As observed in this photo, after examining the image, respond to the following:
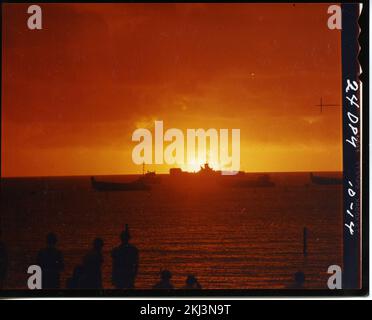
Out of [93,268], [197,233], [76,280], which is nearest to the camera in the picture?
[76,280]

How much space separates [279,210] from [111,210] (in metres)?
16.6

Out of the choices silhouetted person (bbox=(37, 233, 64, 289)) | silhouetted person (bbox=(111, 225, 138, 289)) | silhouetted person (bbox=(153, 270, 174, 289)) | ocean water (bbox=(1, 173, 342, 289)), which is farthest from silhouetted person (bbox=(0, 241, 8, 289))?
ocean water (bbox=(1, 173, 342, 289))

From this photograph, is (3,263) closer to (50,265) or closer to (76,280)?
(50,265)

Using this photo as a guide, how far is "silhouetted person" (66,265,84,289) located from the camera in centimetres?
431

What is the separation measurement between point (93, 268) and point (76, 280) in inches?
8.4

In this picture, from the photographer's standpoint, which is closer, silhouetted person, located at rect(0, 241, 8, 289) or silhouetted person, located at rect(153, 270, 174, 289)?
silhouetted person, located at rect(153, 270, 174, 289)

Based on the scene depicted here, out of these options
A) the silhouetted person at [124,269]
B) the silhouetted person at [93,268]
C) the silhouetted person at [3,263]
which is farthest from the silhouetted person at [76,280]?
the silhouetted person at [3,263]

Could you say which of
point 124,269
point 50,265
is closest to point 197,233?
point 124,269

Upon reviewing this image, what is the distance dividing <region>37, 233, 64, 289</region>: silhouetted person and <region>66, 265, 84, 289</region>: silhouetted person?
8 cm

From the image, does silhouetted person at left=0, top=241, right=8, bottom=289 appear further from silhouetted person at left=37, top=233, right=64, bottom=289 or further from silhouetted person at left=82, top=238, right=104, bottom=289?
silhouetted person at left=82, top=238, right=104, bottom=289

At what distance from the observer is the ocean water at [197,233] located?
39219 mm

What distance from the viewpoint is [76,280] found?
4.52m

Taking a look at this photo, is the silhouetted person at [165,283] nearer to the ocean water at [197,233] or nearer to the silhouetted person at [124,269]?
the silhouetted person at [124,269]

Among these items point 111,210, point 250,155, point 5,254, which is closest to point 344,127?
point 5,254
